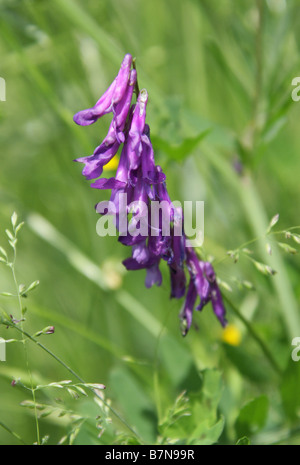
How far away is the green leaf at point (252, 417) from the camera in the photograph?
4.07 feet

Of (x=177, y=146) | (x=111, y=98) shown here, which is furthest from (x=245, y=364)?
(x=111, y=98)

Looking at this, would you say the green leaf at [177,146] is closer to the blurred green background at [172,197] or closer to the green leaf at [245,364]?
the blurred green background at [172,197]

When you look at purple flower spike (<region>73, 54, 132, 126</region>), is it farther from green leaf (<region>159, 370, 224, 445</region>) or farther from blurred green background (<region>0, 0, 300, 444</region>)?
green leaf (<region>159, 370, 224, 445</region>)

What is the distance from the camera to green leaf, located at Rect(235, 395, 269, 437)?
4.07 ft

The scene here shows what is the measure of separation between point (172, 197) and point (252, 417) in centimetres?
93

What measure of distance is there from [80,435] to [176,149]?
752 mm

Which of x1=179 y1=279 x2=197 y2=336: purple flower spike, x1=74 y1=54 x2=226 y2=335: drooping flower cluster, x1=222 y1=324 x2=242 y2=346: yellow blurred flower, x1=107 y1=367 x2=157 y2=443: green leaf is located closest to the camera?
x1=74 y1=54 x2=226 y2=335: drooping flower cluster

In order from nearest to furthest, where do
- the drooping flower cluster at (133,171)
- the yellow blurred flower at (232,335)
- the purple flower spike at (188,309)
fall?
the drooping flower cluster at (133,171) → the purple flower spike at (188,309) → the yellow blurred flower at (232,335)

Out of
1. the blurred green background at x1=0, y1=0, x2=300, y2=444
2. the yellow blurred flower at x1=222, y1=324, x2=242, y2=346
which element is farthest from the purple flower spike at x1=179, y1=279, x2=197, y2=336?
the yellow blurred flower at x1=222, y1=324, x2=242, y2=346

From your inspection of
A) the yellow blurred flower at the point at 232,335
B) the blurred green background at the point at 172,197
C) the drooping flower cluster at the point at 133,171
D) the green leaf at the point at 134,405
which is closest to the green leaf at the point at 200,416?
the blurred green background at the point at 172,197

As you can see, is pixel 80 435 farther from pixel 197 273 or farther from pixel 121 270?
pixel 121 270

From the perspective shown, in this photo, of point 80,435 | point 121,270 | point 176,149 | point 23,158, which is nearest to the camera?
point 80,435
